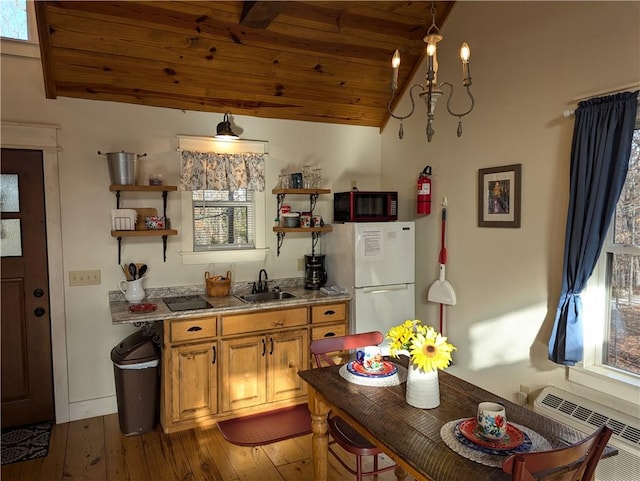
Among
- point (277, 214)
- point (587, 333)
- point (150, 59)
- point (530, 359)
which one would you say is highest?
point (150, 59)

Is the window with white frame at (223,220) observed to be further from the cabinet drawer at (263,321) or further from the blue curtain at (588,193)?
the blue curtain at (588,193)

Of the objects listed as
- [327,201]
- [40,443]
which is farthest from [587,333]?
[40,443]

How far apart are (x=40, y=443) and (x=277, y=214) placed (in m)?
2.38

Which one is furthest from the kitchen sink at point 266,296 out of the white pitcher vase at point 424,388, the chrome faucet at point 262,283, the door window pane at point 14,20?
the door window pane at point 14,20

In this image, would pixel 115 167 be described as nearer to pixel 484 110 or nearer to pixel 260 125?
pixel 260 125

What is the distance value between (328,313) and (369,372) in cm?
147

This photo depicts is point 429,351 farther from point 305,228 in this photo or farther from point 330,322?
point 305,228

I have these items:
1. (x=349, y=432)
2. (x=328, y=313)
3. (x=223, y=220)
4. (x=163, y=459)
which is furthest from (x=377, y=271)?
(x=163, y=459)

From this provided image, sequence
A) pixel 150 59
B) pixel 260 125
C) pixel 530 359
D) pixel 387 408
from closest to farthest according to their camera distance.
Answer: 1. pixel 387 408
2. pixel 530 359
3. pixel 150 59
4. pixel 260 125

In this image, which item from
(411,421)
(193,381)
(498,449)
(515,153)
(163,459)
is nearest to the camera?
(498,449)

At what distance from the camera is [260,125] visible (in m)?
3.86

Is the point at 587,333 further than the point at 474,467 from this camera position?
Yes

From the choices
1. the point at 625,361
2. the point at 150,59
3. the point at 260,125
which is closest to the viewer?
the point at 625,361

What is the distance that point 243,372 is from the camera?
10.9 feet
